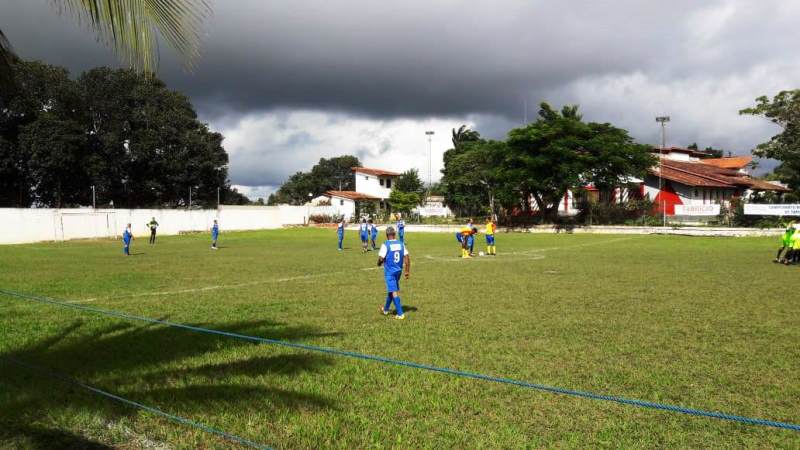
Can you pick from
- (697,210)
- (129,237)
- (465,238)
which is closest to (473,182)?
(697,210)

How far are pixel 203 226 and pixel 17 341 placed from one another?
166 feet

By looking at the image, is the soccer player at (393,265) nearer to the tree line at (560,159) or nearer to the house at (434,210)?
the tree line at (560,159)

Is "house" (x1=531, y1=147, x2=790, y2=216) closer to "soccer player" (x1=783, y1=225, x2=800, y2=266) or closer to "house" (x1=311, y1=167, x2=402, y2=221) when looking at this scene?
"house" (x1=311, y1=167, x2=402, y2=221)

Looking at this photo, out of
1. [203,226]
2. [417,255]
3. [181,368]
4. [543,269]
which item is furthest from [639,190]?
[181,368]

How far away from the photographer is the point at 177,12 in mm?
4121

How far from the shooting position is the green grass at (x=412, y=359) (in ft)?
16.7

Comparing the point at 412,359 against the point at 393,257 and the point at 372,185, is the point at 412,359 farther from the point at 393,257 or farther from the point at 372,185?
the point at 372,185

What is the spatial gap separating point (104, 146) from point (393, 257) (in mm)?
55043

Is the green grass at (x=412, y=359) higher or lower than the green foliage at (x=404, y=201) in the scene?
lower

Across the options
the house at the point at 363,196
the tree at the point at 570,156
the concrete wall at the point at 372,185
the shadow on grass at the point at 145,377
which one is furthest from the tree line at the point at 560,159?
the shadow on grass at the point at 145,377

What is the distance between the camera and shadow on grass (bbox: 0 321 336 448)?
215 inches

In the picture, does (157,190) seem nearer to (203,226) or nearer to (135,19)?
(203,226)

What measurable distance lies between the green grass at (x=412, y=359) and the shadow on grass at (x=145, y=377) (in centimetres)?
3

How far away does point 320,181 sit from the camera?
113m
